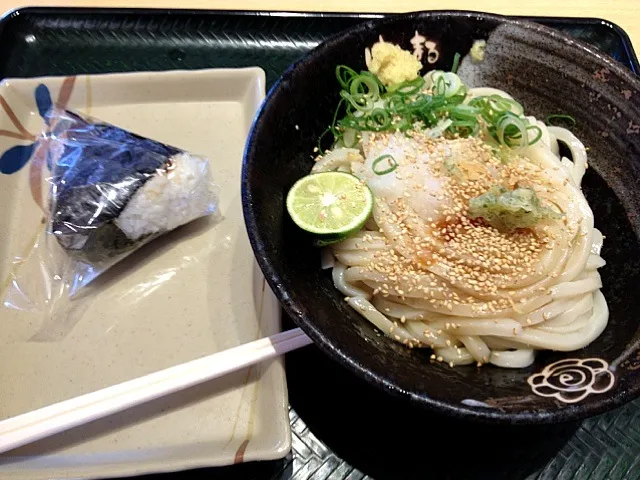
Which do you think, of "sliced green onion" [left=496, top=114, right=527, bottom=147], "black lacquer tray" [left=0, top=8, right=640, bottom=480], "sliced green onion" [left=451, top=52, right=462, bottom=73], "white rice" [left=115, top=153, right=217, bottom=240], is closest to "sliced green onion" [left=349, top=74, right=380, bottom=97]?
"sliced green onion" [left=451, top=52, right=462, bottom=73]

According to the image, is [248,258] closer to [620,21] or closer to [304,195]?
[304,195]

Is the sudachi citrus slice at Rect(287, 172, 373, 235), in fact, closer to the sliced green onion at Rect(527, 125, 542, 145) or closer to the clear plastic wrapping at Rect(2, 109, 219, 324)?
the clear plastic wrapping at Rect(2, 109, 219, 324)

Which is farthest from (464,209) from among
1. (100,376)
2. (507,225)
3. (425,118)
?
(100,376)

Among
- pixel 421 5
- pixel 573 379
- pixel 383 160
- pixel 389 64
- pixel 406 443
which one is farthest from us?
pixel 421 5

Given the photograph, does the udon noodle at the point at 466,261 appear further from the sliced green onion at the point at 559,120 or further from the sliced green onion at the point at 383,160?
the sliced green onion at the point at 559,120

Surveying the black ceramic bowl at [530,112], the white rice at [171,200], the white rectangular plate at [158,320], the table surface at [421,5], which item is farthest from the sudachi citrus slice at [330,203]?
the table surface at [421,5]

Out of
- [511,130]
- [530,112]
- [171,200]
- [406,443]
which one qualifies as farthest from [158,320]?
[530,112]

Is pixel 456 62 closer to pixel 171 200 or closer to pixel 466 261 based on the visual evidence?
pixel 466 261
